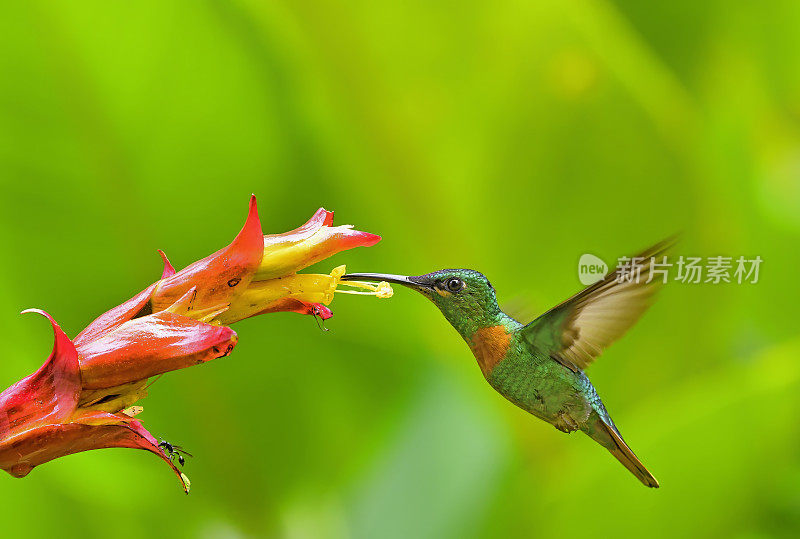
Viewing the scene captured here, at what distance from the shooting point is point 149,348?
0.81ft

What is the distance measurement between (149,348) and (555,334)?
0.88 feet

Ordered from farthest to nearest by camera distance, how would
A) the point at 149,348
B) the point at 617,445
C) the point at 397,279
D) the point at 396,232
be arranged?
the point at 396,232 < the point at 617,445 < the point at 397,279 < the point at 149,348

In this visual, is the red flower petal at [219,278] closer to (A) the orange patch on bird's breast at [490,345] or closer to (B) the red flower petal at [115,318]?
(B) the red flower petal at [115,318]

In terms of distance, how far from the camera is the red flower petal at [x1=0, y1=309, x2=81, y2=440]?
0.25m

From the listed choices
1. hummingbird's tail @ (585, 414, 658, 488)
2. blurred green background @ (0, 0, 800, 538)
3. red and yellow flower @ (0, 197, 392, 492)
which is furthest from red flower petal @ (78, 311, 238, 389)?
blurred green background @ (0, 0, 800, 538)

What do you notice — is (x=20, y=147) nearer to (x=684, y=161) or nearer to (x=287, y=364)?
(x=287, y=364)

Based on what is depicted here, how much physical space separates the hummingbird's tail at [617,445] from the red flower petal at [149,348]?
1.00ft

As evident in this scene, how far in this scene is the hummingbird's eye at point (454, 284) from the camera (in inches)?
15.7

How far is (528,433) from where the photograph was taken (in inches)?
37.8

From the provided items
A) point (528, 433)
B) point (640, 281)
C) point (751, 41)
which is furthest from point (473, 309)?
point (751, 41)

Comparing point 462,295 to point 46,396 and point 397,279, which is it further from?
point 46,396

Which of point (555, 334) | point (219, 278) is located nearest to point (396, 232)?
point (555, 334)

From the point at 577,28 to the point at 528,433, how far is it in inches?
20.0

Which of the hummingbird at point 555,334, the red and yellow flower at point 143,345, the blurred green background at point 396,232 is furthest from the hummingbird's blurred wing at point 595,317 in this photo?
the blurred green background at point 396,232
